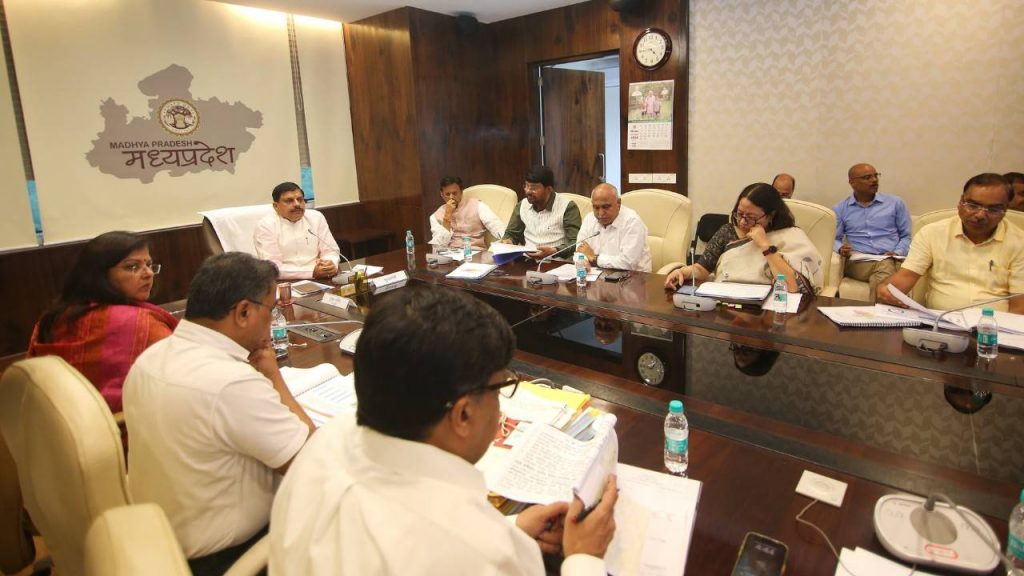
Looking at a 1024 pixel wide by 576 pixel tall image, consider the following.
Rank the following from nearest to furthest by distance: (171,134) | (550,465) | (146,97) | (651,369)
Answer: (550,465) → (651,369) → (146,97) → (171,134)

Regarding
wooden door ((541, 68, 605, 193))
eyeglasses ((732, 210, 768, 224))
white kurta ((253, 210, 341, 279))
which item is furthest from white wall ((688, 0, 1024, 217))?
white kurta ((253, 210, 341, 279))

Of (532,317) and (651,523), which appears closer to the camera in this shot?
(651,523)

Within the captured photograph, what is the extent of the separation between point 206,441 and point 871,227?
4.06 metres

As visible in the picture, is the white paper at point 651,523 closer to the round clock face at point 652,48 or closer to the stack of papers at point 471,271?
the stack of papers at point 471,271

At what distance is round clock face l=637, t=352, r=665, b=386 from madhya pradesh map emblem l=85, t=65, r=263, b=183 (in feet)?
13.4

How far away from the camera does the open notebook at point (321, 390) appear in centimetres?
146

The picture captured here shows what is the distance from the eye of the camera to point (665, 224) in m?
3.41

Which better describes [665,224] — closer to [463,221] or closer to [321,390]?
[463,221]

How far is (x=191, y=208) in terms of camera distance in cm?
454

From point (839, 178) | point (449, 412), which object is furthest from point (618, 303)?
point (839, 178)

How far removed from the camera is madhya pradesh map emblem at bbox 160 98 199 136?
4305 millimetres

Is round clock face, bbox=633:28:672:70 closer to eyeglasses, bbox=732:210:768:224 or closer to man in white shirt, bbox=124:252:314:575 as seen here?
eyeglasses, bbox=732:210:768:224

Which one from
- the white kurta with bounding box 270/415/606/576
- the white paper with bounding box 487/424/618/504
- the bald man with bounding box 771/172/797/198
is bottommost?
the white paper with bounding box 487/424/618/504

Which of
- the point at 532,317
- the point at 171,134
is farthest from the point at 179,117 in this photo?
the point at 532,317
